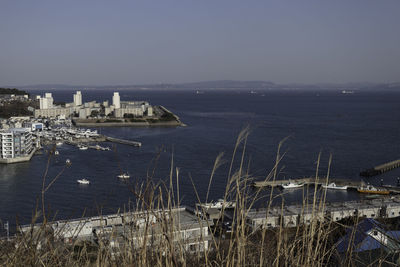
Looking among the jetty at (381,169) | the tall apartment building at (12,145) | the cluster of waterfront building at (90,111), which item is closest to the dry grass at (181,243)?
the jetty at (381,169)

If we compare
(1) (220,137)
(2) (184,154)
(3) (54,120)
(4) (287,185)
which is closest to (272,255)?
(4) (287,185)

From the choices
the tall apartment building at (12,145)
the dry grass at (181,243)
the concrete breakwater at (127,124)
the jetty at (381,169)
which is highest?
the dry grass at (181,243)

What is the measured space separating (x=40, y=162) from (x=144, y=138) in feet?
13.6

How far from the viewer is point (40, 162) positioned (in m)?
8.23

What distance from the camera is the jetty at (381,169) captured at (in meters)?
7.35

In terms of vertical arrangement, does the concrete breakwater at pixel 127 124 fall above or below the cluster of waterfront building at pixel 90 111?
below

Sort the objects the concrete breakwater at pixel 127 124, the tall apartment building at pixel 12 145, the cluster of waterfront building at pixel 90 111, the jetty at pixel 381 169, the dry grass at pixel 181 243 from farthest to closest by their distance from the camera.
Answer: the cluster of waterfront building at pixel 90 111, the concrete breakwater at pixel 127 124, the tall apartment building at pixel 12 145, the jetty at pixel 381 169, the dry grass at pixel 181 243

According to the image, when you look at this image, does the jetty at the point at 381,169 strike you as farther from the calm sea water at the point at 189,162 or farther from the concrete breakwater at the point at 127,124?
the concrete breakwater at the point at 127,124

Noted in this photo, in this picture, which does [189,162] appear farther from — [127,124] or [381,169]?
[127,124]

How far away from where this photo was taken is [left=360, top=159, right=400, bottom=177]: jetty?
7352 mm

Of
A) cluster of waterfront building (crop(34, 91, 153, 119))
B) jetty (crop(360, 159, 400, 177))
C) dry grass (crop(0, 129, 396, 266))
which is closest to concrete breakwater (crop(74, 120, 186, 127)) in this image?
cluster of waterfront building (crop(34, 91, 153, 119))

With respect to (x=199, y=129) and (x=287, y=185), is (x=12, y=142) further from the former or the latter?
(x=199, y=129)

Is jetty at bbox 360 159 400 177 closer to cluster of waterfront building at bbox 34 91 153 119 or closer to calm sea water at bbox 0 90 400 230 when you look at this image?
calm sea water at bbox 0 90 400 230

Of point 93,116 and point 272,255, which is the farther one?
point 93,116
